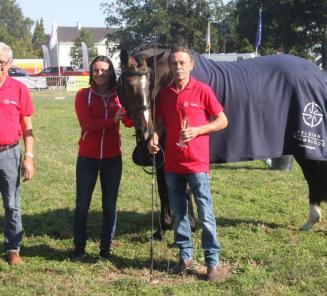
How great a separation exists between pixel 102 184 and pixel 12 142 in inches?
35.8

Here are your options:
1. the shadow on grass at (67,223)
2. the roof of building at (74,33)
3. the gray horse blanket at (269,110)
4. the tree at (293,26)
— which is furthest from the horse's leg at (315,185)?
the roof of building at (74,33)

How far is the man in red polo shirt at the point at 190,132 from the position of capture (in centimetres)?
412

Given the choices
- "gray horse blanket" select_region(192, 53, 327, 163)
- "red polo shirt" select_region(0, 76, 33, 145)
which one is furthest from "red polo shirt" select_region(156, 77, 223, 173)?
"red polo shirt" select_region(0, 76, 33, 145)

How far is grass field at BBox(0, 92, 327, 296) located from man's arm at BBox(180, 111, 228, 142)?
1.27m

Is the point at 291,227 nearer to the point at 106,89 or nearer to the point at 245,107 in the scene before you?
the point at 245,107

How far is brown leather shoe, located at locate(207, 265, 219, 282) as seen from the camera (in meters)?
4.37

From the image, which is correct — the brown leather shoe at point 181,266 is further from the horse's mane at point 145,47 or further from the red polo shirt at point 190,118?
the horse's mane at point 145,47

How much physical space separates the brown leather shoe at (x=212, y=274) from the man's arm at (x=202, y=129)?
118cm

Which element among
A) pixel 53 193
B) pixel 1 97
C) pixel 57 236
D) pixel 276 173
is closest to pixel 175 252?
pixel 57 236

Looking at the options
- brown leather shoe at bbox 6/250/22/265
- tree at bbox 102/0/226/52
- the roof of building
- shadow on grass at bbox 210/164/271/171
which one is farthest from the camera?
the roof of building

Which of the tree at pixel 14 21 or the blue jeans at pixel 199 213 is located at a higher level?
the tree at pixel 14 21

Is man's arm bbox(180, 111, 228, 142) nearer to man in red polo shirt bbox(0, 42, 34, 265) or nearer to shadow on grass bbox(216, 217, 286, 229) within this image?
man in red polo shirt bbox(0, 42, 34, 265)

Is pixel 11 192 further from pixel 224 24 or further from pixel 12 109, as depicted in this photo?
pixel 224 24

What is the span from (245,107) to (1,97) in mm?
2450
